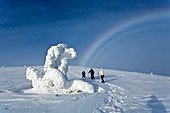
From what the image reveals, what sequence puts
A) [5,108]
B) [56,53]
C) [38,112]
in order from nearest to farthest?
[38,112] → [5,108] → [56,53]

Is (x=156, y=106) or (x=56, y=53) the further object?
(x=56, y=53)

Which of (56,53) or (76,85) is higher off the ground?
(56,53)

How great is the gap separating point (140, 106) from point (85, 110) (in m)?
3.49

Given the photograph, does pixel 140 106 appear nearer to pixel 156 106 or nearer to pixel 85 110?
pixel 156 106

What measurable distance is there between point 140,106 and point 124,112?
87.1 inches

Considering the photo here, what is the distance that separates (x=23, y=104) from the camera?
15.0 meters

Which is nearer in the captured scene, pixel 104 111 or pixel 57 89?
pixel 104 111

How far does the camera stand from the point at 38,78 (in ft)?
75.9

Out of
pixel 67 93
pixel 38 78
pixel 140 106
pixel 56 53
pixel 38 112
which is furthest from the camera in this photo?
pixel 56 53

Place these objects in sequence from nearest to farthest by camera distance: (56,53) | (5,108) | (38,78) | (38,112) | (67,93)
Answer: (38,112) → (5,108) → (67,93) → (38,78) → (56,53)

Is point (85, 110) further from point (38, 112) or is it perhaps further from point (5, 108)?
point (5, 108)

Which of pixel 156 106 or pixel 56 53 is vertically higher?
pixel 56 53

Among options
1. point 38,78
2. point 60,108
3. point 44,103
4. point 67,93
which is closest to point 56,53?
point 38,78

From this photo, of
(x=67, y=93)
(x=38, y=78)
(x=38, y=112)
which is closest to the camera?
(x=38, y=112)
